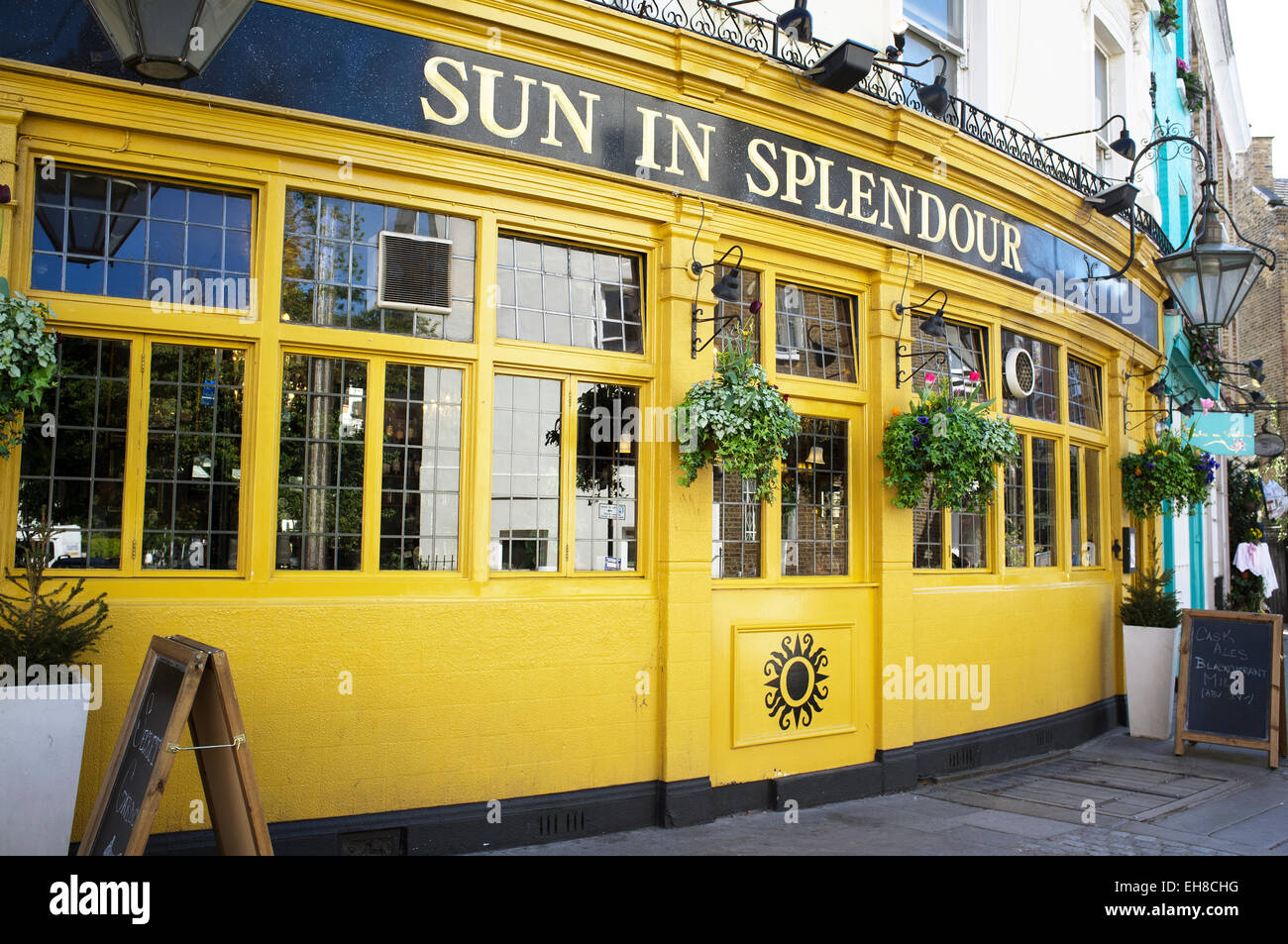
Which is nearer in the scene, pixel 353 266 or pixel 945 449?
pixel 353 266

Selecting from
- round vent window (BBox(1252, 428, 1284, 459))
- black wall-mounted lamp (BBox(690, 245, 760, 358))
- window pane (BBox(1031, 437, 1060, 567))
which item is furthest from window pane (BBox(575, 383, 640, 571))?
round vent window (BBox(1252, 428, 1284, 459))

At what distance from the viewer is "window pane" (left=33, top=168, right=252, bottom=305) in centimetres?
486

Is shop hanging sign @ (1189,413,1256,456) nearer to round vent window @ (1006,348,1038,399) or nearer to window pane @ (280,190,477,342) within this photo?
round vent window @ (1006,348,1038,399)

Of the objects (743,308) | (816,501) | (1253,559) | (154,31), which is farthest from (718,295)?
(1253,559)

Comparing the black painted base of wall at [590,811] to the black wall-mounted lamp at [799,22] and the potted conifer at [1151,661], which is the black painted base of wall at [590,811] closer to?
the potted conifer at [1151,661]

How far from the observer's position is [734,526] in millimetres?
6988

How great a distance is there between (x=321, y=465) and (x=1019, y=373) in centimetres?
672

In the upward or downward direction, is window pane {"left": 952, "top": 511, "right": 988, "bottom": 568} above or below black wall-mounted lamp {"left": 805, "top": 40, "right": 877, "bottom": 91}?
below

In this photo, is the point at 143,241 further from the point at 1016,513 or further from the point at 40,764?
the point at 1016,513

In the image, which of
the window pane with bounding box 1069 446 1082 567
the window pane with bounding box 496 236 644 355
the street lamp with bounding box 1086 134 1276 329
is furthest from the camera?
the window pane with bounding box 1069 446 1082 567

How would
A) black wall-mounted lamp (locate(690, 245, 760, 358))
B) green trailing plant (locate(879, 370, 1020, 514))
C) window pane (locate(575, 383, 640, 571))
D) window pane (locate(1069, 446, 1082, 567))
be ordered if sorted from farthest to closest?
window pane (locate(1069, 446, 1082, 567)), green trailing plant (locate(879, 370, 1020, 514)), black wall-mounted lamp (locate(690, 245, 760, 358)), window pane (locate(575, 383, 640, 571))

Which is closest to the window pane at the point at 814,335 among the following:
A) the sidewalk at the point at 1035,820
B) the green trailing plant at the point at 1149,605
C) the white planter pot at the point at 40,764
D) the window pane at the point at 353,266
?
the window pane at the point at 353,266

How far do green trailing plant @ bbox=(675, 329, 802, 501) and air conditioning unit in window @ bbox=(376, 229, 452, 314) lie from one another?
1.67m
